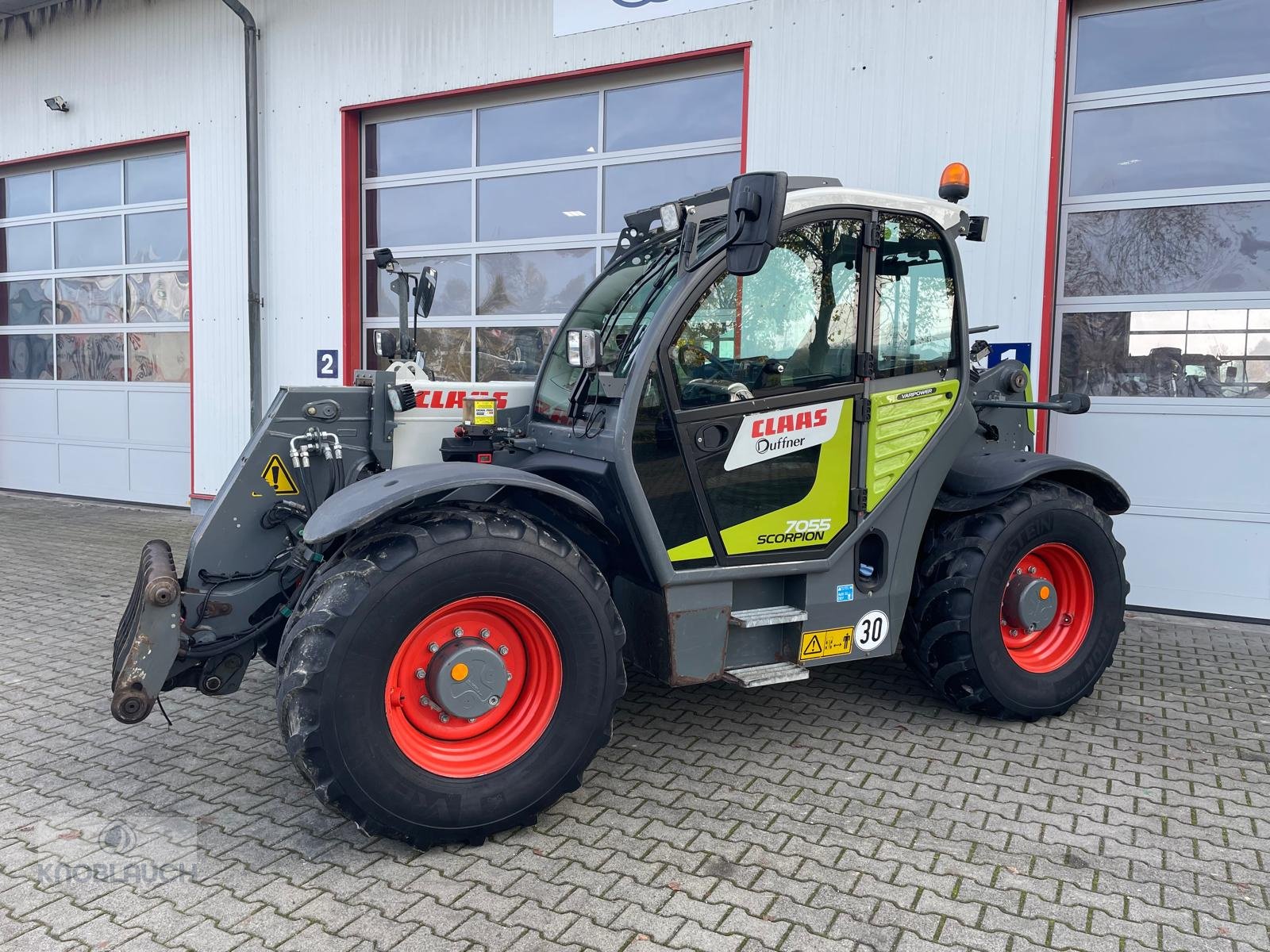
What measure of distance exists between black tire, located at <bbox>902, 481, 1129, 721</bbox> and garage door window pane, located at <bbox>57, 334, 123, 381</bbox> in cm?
991

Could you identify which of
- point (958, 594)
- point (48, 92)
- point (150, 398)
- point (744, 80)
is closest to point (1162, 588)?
point (958, 594)

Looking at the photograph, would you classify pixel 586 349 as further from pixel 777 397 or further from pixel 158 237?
pixel 158 237

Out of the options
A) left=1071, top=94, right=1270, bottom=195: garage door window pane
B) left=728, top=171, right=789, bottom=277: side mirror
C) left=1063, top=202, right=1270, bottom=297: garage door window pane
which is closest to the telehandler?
left=728, top=171, right=789, bottom=277: side mirror

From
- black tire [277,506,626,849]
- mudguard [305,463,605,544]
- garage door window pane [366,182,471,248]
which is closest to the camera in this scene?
black tire [277,506,626,849]

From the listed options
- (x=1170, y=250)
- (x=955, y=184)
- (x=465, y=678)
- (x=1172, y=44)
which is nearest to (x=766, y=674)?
(x=465, y=678)

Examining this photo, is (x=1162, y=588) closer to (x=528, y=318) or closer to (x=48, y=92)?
(x=528, y=318)

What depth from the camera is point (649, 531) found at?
3.53 metres

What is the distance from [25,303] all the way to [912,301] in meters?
11.7

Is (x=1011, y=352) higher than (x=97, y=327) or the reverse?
the reverse

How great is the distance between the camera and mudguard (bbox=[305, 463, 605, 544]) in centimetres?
306

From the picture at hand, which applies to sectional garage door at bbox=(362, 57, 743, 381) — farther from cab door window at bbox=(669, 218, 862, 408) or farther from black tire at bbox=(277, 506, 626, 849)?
black tire at bbox=(277, 506, 626, 849)

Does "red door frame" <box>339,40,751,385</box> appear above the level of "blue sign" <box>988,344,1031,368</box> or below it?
above

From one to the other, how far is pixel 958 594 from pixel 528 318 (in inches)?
214

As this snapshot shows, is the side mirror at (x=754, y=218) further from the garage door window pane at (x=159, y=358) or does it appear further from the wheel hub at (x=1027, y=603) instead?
the garage door window pane at (x=159, y=358)
